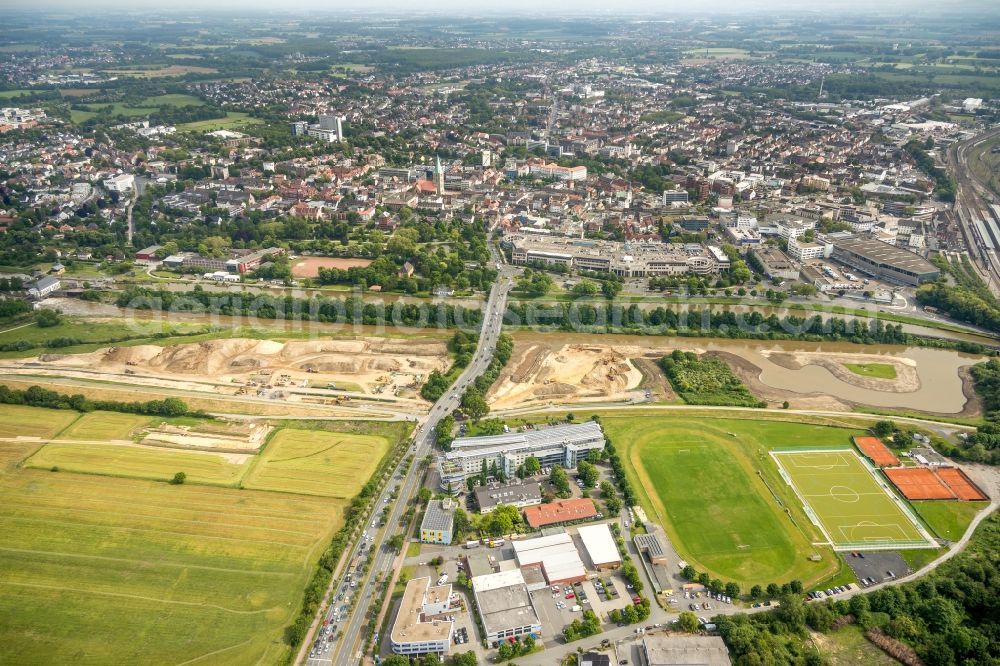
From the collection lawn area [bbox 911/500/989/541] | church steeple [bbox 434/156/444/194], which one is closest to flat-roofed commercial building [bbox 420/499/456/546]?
lawn area [bbox 911/500/989/541]

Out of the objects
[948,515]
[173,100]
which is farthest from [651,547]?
[173,100]

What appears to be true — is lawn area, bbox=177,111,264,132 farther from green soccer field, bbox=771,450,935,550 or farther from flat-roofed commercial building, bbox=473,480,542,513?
green soccer field, bbox=771,450,935,550

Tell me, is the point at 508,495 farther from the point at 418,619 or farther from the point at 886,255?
the point at 886,255

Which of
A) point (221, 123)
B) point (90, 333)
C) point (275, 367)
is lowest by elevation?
point (275, 367)

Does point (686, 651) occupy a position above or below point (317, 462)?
above

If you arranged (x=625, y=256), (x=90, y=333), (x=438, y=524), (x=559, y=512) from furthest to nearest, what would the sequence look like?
(x=625, y=256), (x=90, y=333), (x=559, y=512), (x=438, y=524)

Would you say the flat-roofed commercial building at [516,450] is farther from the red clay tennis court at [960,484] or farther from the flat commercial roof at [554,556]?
the red clay tennis court at [960,484]

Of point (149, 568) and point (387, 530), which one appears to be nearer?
point (149, 568)

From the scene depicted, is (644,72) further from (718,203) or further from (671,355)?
(671,355)
